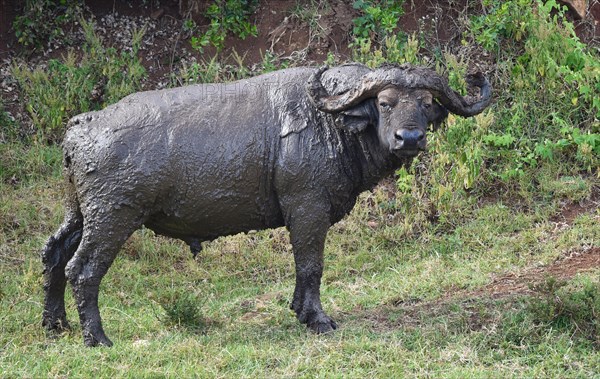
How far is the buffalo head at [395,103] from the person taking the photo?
6.74 metres

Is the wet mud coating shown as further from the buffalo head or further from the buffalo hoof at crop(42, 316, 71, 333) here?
the buffalo hoof at crop(42, 316, 71, 333)

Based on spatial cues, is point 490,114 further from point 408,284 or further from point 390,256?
point 408,284

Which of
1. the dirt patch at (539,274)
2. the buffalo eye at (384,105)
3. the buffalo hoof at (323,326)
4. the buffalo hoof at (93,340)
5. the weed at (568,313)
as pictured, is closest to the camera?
the buffalo eye at (384,105)

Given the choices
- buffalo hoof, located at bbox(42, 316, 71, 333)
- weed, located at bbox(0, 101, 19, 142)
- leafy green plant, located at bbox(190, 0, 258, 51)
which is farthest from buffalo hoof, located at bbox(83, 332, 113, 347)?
leafy green plant, located at bbox(190, 0, 258, 51)

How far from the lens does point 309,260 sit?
7293 millimetres

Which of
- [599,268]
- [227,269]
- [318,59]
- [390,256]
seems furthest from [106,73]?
[599,268]

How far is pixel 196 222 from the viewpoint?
7.33 metres

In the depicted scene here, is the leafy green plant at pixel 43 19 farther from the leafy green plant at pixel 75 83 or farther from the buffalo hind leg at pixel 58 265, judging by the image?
the buffalo hind leg at pixel 58 265

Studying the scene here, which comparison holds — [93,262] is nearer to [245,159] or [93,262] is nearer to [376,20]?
[245,159]

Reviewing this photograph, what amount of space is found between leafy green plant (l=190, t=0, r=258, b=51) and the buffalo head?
529cm

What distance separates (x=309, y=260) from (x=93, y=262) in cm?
156

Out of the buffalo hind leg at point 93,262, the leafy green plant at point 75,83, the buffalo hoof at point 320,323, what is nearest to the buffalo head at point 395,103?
the buffalo hoof at point 320,323

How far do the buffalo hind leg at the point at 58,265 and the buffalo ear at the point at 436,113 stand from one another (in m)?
2.73

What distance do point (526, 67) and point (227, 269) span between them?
4.42 metres
